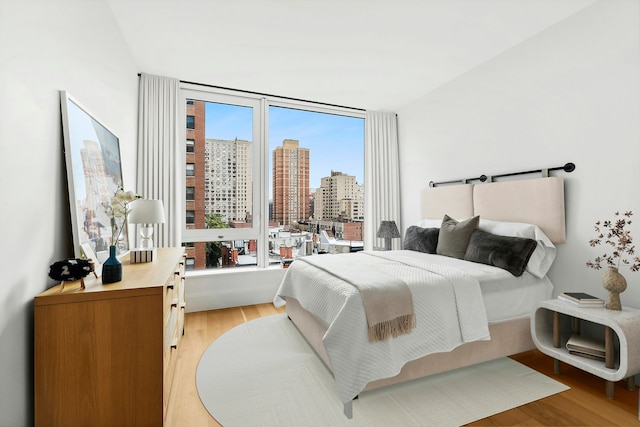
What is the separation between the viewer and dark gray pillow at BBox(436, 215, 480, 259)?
290cm

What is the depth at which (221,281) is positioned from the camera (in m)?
3.71

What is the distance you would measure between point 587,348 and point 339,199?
3.27 metres

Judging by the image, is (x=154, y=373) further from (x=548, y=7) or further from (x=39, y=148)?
(x=548, y=7)

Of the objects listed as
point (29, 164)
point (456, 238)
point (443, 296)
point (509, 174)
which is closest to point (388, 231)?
point (456, 238)

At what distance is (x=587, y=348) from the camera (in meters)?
2.04

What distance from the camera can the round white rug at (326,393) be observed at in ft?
5.79

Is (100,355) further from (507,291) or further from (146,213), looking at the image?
(507,291)

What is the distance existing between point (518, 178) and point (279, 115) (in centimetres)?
301

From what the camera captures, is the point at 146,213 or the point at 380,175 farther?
the point at 380,175

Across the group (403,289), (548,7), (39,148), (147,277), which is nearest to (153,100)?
(39,148)

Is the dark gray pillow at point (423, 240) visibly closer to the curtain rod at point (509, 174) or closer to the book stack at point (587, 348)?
the curtain rod at point (509, 174)

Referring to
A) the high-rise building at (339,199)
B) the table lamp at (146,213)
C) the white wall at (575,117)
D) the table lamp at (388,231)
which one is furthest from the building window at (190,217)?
the white wall at (575,117)

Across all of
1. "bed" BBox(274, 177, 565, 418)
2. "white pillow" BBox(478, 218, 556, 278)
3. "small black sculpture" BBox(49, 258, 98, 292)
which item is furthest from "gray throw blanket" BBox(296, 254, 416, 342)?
"small black sculpture" BBox(49, 258, 98, 292)

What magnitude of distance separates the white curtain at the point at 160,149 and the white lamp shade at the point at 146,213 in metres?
1.20
